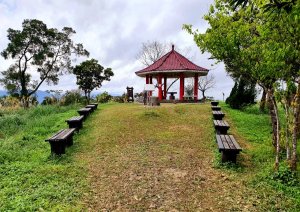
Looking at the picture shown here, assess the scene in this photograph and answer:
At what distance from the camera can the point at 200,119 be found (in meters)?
11.8

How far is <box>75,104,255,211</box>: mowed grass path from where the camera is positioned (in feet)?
16.2

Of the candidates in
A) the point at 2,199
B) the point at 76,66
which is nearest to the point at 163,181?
the point at 2,199

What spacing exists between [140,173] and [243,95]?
1064cm

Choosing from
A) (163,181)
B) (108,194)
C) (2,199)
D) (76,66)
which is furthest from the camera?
(76,66)

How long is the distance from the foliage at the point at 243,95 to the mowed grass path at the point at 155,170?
539cm

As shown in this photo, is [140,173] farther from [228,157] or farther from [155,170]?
[228,157]

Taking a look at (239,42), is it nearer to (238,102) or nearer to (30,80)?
(238,102)

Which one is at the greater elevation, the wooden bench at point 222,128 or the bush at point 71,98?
the bush at point 71,98

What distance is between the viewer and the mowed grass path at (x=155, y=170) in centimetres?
494

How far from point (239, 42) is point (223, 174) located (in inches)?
106

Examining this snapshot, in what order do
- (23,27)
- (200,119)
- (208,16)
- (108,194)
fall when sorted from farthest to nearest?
(23,27) < (200,119) < (208,16) < (108,194)

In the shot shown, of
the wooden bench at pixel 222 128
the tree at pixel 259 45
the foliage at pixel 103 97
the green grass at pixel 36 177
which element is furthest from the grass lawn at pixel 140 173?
the foliage at pixel 103 97

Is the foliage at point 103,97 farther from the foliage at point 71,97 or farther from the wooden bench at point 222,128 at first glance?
the wooden bench at point 222,128

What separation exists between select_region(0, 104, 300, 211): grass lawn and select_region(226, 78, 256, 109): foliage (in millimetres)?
5387
